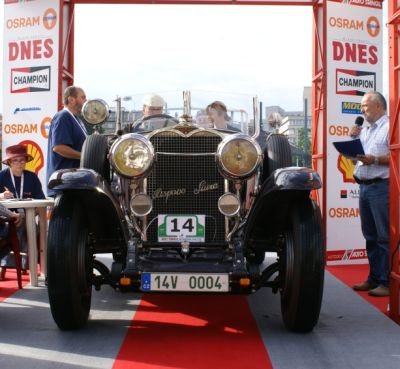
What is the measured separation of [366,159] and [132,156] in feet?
7.34

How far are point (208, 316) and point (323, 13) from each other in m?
4.66

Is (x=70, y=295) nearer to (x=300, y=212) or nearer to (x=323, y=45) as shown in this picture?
(x=300, y=212)

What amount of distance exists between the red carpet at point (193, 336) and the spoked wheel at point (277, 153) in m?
1.16

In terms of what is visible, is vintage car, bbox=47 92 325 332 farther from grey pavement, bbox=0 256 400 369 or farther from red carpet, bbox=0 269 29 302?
red carpet, bbox=0 269 29 302

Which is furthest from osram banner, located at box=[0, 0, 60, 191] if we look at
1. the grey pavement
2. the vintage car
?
the vintage car

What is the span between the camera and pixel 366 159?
553 centimetres

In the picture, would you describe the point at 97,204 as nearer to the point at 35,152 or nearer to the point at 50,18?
the point at 35,152

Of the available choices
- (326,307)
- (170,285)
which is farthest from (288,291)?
(326,307)

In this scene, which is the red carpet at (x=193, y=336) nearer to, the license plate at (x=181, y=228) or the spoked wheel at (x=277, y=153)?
the license plate at (x=181, y=228)

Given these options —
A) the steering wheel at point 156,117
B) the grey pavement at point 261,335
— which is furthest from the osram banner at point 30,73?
the grey pavement at point 261,335

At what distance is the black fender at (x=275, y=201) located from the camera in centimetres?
416

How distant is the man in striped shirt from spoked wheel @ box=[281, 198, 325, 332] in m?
1.48

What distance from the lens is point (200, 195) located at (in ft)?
15.3

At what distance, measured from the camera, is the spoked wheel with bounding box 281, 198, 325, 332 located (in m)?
4.13
